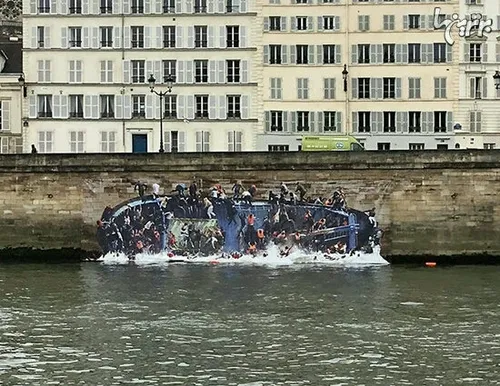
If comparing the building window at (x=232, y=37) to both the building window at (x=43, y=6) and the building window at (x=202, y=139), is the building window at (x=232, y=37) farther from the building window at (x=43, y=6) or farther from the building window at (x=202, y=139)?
the building window at (x=43, y=6)

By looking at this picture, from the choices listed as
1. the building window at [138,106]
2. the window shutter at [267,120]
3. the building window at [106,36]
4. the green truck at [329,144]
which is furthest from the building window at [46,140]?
the green truck at [329,144]

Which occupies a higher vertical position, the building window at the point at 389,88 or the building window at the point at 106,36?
the building window at the point at 106,36

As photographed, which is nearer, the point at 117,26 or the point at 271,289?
the point at 271,289

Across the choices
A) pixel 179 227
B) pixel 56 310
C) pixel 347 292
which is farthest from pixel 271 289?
pixel 179 227

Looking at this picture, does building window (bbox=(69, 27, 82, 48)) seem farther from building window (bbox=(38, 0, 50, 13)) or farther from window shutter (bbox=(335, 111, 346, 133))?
window shutter (bbox=(335, 111, 346, 133))

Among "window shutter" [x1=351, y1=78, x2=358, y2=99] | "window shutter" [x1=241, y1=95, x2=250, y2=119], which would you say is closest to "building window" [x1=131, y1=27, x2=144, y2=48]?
"window shutter" [x1=241, y1=95, x2=250, y2=119]

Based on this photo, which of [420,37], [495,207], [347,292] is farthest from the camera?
[420,37]

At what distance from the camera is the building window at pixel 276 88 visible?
235 feet

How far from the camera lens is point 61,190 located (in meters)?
51.0

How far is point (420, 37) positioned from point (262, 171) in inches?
909

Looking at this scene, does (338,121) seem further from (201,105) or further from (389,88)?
(201,105)

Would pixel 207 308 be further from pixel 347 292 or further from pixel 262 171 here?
pixel 262 171

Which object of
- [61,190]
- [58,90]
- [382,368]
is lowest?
[382,368]

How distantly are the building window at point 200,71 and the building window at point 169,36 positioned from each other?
5.24ft
